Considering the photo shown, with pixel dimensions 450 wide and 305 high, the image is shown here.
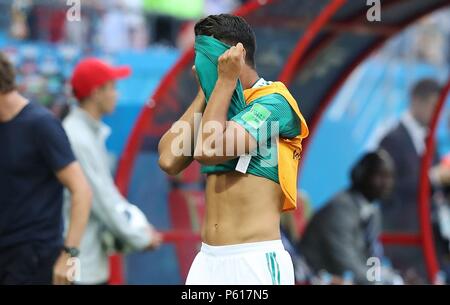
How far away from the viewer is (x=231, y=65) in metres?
4.66

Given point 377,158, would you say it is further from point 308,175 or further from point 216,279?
point 216,279

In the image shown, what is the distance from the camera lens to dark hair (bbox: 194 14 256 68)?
4859mm

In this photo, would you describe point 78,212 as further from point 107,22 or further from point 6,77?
point 107,22

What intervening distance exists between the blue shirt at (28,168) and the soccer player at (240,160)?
4.80 ft

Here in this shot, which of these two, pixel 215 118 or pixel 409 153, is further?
pixel 409 153

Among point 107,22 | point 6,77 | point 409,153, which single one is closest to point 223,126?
point 6,77

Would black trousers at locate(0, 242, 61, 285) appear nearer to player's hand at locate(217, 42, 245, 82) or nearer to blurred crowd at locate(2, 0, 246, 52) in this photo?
player's hand at locate(217, 42, 245, 82)

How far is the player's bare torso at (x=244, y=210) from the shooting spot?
4797mm

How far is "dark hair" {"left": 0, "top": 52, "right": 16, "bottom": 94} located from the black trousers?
886 mm

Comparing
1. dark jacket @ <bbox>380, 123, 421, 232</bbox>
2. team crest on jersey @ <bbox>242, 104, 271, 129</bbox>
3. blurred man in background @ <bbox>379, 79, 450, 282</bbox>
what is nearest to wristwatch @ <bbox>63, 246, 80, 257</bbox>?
team crest on jersey @ <bbox>242, 104, 271, 129</bbox>

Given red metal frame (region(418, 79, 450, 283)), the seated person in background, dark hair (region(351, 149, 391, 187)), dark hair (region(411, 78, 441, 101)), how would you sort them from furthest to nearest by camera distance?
dark hair (region(411, 78, 441, 101)), red metal frame (region(418, 79, 450, 283)), dark hair (region(351, 149, 391, 187)), the seated person in background

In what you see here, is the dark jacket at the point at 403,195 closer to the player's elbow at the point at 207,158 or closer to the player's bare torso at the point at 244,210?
the player's bare torso at the point at 244,210

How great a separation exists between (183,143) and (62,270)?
4.68ft

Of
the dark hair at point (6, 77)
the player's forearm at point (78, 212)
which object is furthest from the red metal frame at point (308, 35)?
the dark hair at point (6, 77)
